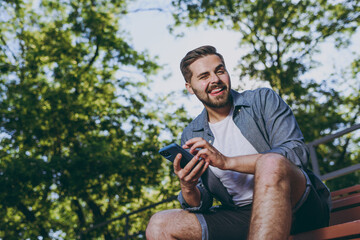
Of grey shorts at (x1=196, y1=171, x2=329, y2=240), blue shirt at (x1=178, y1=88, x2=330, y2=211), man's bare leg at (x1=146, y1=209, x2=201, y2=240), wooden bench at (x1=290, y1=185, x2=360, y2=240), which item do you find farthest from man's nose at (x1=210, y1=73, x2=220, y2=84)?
wooden bench at (x1=290, y1=185, x2=360, y2=240)

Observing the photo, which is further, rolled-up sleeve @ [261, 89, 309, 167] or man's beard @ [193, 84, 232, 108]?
man's beard @ [193, 84, 232, 108]

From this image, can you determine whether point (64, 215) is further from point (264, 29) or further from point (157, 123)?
point (264, 29)

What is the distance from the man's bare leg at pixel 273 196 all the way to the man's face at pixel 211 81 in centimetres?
97

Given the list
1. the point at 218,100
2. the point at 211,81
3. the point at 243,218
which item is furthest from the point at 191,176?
the point at 211,81

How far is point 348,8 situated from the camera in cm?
1240

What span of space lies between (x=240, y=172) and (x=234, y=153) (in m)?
0.47

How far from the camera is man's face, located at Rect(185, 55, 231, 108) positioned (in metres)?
2.52

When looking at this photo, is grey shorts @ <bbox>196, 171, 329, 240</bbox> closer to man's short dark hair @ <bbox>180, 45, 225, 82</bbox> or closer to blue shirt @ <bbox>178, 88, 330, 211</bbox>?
blue shirt @ <bbox>178, 88, 330, 211</bbox>

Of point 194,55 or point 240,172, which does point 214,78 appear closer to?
point 194,55

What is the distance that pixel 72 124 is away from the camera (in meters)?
11.0

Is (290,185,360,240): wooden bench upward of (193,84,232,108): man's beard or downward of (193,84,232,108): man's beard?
downward

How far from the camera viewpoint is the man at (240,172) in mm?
1478

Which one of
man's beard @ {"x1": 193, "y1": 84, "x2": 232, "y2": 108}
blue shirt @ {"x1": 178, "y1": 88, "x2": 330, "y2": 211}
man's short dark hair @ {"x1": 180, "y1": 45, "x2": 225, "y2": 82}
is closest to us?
blue shirt @ {"x1": 178, "y1": 88, "x2": 330, "y2": 211}

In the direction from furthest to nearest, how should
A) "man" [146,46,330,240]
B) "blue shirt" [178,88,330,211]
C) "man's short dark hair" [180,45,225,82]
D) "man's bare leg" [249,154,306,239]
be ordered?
"man's short dark hair" [180,45,225,82]
"blue shirt" [178,88,330,211]
"man" [146,46,330,240]
"man's bare leg" [249,154,306,239]
